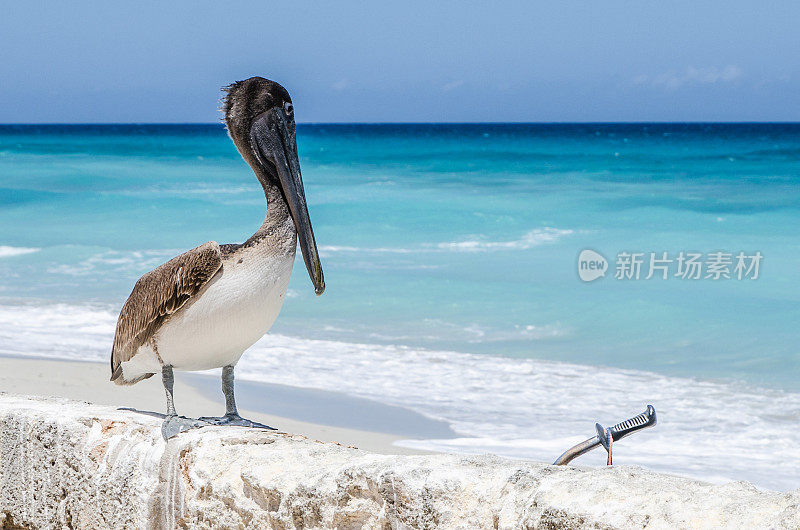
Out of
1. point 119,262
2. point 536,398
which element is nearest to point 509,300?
point 536,398

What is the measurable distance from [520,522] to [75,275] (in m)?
10.5

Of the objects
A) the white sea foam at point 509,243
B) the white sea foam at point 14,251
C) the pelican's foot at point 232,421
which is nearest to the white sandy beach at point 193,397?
the pelican's foot at point 232,421

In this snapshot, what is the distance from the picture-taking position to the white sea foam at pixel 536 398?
200 inches

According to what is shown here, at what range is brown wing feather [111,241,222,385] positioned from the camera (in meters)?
2.52

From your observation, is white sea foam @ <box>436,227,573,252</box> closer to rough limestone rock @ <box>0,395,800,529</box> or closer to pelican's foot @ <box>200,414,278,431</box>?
pelican's foot @ <box>200,414,278,431</box>

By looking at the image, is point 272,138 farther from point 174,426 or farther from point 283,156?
point 174,426

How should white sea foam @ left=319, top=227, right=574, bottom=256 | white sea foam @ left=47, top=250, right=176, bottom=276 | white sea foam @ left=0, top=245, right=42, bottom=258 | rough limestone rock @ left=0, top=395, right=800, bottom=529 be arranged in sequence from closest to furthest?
1. rough limestone rock @ left=0, top=395, right=800, bottom=529
2. white sea foam @ left=47, top=250, right=176, bottom=276
3. white sea foam @ left=0, top=245, right=42, bottom=258
4. white sea foam @ left=319, top=227, right=574, bottom=256

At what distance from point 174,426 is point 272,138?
2.77ft

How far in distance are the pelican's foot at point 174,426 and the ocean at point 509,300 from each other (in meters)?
2.86

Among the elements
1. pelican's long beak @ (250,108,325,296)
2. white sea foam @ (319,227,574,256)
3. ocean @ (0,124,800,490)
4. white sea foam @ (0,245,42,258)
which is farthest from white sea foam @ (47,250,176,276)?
pelican's long beak @ (250,108,325,296)

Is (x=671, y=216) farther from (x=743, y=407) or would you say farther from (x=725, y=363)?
(x=743, y=407)

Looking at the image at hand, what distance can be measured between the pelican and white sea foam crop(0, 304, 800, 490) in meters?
2.75

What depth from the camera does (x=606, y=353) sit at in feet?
24.3

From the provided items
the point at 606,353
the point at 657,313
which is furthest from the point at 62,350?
the point at 657,313
